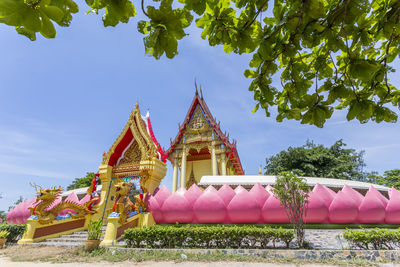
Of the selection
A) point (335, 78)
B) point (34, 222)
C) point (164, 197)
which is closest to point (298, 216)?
point (164, 197)

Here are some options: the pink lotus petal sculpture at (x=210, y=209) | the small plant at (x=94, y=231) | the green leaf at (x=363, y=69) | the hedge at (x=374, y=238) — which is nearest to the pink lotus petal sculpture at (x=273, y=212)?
the pink lotus petal sculpture at (x=210, y=209)

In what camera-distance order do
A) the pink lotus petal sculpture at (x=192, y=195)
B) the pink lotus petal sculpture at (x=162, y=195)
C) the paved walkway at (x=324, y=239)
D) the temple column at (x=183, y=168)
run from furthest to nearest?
the temple column at (x=183, y=168) < the pink lotus petal sculpture at (x=162, y=195) < the pink lotus petal sculpture at (x=192, y=195) < the paved walkway at (x=324, y=239)

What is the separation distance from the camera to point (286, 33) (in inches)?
57.4

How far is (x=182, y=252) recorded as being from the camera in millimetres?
4832

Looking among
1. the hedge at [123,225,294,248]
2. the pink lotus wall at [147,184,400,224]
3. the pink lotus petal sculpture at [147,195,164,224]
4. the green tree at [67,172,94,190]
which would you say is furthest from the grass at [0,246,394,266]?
the green tree at [67,172,94,190]

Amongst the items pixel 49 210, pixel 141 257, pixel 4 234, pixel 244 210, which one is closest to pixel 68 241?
pixel 49 210

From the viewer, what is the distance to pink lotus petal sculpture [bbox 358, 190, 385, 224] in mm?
6449

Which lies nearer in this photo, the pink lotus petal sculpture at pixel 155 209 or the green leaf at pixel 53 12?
the green leaf at pixel 53 12

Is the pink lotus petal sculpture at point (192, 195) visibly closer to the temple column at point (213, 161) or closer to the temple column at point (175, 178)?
the temple column at point (213, 161)

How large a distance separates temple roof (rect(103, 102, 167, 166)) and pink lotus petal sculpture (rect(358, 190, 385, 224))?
727 cm

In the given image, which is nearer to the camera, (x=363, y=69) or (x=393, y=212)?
(x=363, y=69)

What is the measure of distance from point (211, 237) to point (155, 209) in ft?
8.87

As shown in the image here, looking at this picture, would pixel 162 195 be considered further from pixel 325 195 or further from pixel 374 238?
pixel 374 238

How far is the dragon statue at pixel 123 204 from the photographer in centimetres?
670
